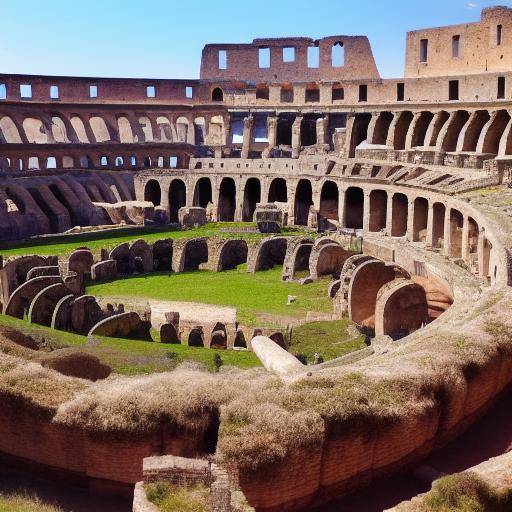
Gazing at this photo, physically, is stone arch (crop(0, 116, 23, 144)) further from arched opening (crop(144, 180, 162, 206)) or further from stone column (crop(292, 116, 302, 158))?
stone column (crop(292, 116, 302, 158))

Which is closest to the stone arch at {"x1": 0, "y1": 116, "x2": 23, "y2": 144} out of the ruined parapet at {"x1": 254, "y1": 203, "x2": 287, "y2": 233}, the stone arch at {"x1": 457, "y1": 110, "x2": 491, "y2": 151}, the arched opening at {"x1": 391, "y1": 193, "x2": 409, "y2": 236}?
the ruined parapet at {"x1": 254, "y1": 203, "x2": 287, "y2": 233}

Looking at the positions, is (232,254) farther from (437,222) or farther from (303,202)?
(303,202)

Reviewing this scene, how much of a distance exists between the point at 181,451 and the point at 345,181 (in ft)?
98.5

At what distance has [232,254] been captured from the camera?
3247 centimetres

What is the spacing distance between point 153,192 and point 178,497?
3856cm

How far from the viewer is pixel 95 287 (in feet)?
90.3

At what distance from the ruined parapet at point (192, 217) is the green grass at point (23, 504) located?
94.2 ft

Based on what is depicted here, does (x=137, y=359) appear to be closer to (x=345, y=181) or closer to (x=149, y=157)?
(x=345, y=181)

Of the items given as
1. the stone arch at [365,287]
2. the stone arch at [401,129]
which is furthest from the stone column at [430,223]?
the stone arch at [401,129]

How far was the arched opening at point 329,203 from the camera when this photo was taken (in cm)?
3875

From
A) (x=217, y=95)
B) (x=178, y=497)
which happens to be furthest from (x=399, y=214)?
(x=178, y=497)

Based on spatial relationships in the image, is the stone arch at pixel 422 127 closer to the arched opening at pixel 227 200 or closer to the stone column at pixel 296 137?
the stone column at pixel 296 137

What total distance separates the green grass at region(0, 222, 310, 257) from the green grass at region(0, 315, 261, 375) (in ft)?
38.0

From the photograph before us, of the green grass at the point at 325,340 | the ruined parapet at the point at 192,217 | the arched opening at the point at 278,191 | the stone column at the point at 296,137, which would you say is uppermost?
the stone column at the point at 296,137
